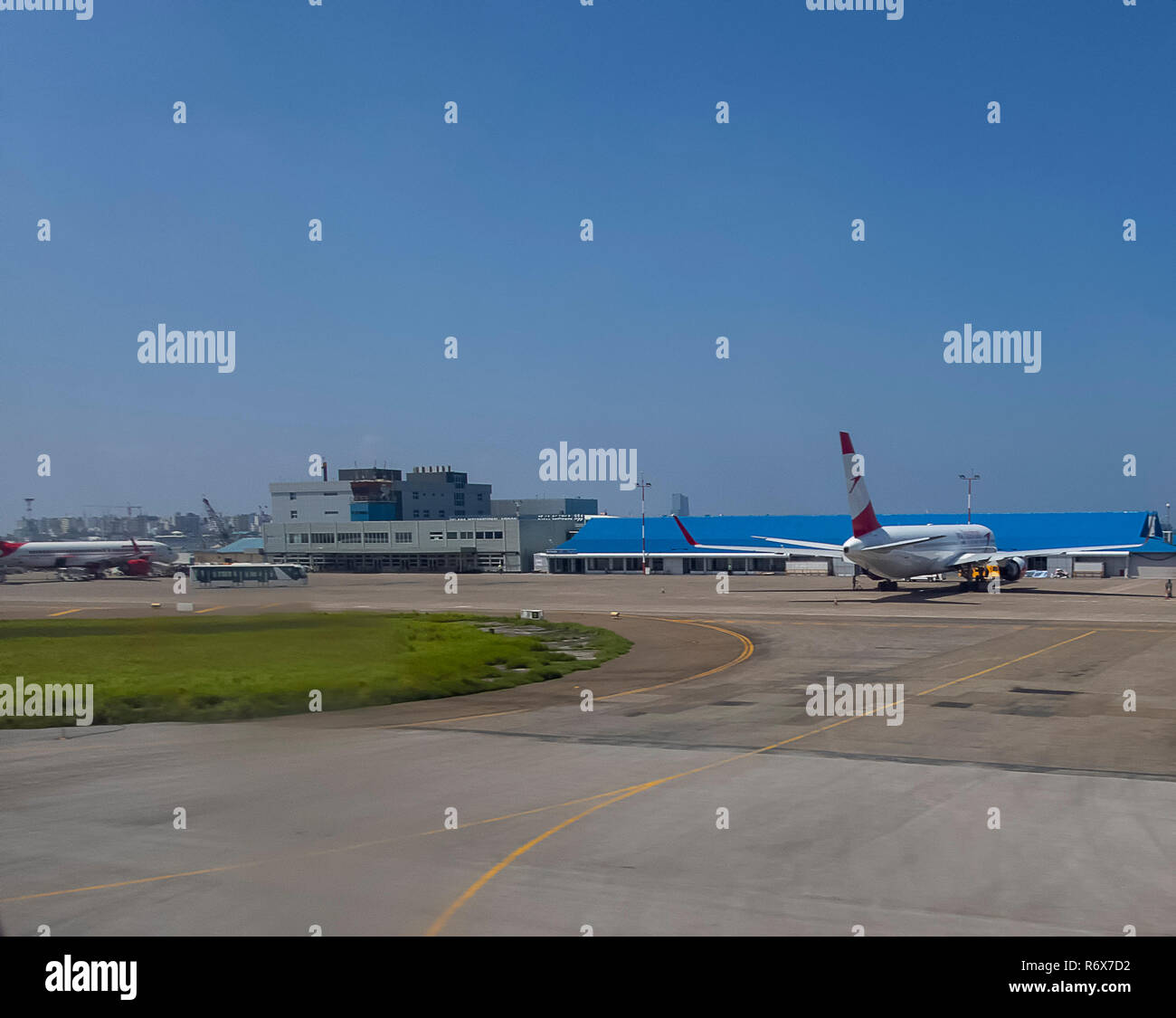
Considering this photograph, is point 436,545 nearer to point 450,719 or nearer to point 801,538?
point 801,538

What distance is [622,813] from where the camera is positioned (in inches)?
737

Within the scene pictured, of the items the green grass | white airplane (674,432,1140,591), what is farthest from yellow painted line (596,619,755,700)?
white airplane (674,432,1140,591)

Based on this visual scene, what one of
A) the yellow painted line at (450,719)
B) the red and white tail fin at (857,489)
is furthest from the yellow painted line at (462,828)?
the red and white tail fin at (857,489)

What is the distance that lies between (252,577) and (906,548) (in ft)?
187

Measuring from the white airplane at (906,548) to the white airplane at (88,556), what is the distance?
61.6 m

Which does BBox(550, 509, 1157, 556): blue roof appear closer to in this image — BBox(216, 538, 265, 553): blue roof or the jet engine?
the jet engine

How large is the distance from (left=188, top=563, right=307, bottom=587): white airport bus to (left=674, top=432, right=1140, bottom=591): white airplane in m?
42.2

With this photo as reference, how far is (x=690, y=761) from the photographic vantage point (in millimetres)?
23703

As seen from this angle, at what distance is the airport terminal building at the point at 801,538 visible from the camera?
419 ft

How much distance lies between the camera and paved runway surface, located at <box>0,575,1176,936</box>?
13203 millimetres
